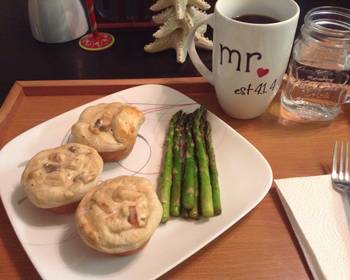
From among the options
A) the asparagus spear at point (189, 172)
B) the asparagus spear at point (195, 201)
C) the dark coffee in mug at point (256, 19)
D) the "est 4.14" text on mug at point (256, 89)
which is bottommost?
the asparagus spear at point (195, 201)

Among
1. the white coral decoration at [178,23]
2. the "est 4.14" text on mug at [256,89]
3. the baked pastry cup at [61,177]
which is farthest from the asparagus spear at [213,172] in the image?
the white coral decoration at [178,23]

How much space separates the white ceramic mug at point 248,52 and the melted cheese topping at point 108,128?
0.26 m

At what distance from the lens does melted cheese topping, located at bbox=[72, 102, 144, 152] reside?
0.85 metres

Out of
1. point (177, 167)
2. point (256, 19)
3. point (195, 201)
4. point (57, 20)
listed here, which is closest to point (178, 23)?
point (256, 19)

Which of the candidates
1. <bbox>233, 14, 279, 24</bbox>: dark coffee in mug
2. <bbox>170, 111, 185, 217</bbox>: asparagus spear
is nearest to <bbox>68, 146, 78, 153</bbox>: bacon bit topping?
<bbox>170, 111, 185, 217</bbox>: asparagus spear

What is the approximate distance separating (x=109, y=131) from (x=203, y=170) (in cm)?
24

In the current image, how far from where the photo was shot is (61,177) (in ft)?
2.46

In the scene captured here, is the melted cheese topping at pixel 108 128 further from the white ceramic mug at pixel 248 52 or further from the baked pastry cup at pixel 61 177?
the white ceramic mug at pixel 248 52

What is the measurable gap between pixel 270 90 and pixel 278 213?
33 cm

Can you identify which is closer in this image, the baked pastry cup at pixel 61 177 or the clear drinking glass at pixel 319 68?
the baked pastry cup at pixel 61 177

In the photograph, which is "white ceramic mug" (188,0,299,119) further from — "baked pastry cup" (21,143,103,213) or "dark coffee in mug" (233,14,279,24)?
"baked pastry cup" (21,143,103,213)

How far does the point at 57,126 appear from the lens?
0.97 metres

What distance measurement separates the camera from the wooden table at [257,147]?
2.30 feet

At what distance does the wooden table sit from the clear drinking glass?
46 millimetres
